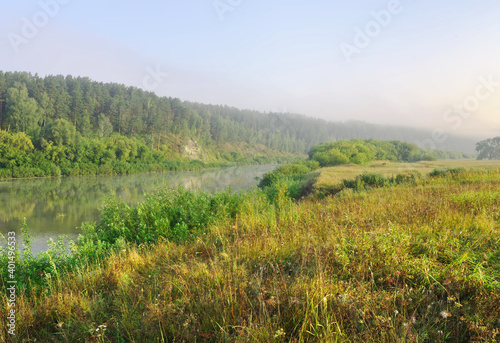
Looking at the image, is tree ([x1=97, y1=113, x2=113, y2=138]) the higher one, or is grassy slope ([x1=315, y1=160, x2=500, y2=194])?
tree ([x1=97, y1=113, x2=113, y2=138])

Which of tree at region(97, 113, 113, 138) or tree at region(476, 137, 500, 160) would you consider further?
tree at region(97, 113, 113, 138)

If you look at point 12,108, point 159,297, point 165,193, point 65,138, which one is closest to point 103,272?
point 159,297

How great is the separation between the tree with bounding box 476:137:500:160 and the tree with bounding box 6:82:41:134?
126 meters

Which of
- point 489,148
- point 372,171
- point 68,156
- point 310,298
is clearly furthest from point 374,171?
point 489,148

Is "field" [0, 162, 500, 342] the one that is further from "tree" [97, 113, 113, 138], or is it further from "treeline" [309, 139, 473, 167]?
"tree" [97, 113, 113, 138]

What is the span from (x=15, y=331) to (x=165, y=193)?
880 centimetres

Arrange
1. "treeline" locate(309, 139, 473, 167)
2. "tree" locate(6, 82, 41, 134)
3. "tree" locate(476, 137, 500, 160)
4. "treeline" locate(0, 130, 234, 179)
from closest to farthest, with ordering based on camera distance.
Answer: "treeline" locate(0, 130, 234, 179) → "treeline" locate(309, 139, 473, 167) → "tree" locate(6, 82, 41, 134) → "tree" locate(476, 137, 500, 160)

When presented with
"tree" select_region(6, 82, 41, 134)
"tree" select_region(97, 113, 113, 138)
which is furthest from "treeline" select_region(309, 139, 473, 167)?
"tree" select_region(6, 82, 41, 134)

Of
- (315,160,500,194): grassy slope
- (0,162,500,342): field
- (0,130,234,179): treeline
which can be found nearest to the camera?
(0,162,500,342): field

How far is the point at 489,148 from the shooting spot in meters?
77.7

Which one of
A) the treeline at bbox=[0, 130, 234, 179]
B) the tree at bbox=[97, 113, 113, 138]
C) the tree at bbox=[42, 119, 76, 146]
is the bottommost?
the treeline at bbox=[0, 130, 234, 179]

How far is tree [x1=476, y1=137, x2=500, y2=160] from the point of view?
7525cm

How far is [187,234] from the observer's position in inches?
351

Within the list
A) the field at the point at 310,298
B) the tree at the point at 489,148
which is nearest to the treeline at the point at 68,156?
the field at the point at 310,298
